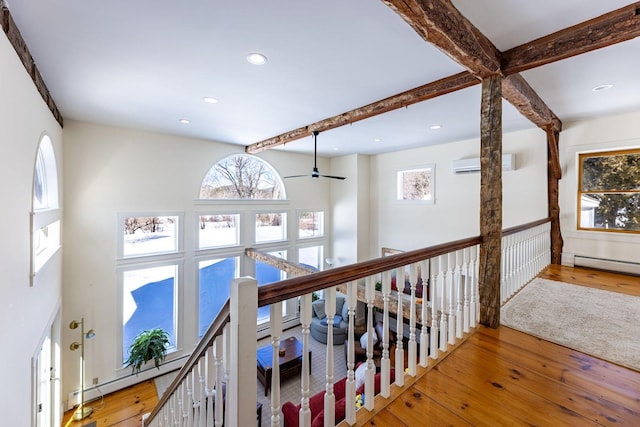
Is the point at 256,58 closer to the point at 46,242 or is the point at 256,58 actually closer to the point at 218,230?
the point at 46,242

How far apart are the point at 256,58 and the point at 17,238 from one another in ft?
7.73

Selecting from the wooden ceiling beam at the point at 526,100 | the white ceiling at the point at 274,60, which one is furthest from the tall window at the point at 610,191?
the wooden ceiling beam at the point at 526,100

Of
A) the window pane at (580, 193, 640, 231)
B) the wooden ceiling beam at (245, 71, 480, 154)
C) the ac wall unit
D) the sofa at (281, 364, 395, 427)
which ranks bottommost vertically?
the sofa at (281, 364, 395, 427)

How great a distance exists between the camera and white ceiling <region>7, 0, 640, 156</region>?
178 centimetres

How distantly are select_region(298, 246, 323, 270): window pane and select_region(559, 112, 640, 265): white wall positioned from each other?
16.9ft

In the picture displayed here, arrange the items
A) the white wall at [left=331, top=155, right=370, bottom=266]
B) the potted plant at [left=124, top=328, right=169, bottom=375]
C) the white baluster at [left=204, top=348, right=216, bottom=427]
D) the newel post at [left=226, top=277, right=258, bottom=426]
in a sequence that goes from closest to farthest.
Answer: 1. the newel post at [left=226, top=277, right=258, bottom=426]
2. the white baluster at [left=204, top=348, right=216, bottom=427]
3. the potted plant at [left=124, top=328, right=169, bottom=375]
4. the white wall at [left=331, top=155, right=370, bottom=266]

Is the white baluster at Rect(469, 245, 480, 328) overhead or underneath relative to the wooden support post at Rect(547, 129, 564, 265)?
A: underneath

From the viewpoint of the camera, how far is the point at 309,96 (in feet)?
10.4

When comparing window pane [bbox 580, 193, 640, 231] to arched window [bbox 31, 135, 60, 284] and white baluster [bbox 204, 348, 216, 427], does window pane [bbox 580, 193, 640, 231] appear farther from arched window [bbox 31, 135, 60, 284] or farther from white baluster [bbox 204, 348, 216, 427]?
arched window [bbox 31, 135, 60, 284]

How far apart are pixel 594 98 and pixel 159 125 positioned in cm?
604

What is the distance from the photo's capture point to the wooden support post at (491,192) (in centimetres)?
229

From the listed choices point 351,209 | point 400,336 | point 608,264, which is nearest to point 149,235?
point 351,209

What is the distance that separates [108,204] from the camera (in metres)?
4.50

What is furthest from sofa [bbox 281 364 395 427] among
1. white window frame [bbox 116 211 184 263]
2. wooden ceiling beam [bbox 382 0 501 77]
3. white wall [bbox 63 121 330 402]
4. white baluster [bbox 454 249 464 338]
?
white window frame [bbox 116 211 184 263]
